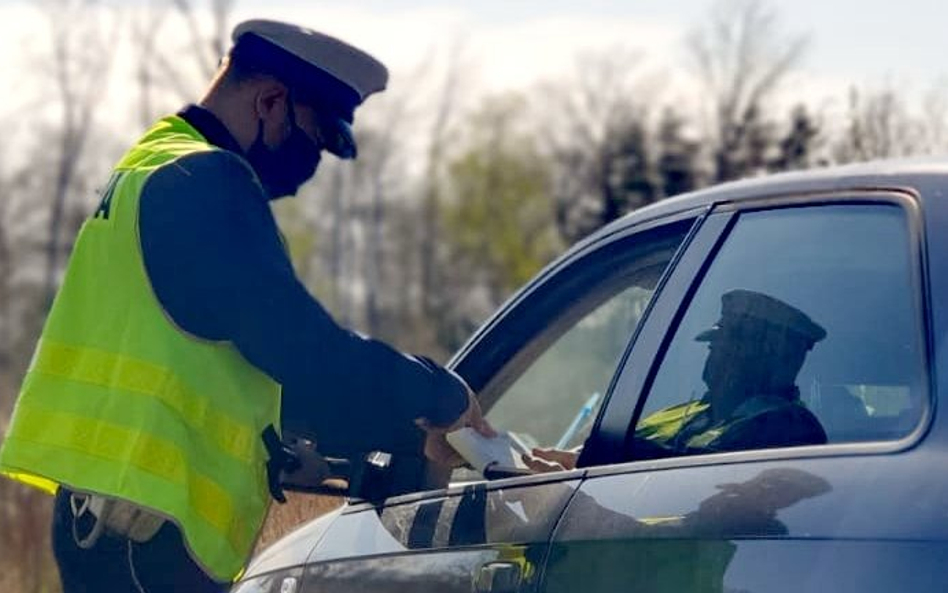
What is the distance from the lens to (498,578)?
3916 mm

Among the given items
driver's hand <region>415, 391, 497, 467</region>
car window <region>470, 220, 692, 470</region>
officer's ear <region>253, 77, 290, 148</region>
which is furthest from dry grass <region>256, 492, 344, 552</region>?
officer's ear <region>253, 77, 290, 148</region>

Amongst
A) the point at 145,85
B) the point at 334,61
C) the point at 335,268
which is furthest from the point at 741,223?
the point at 335,268

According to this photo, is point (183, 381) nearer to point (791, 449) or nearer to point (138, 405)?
point (138, 405)

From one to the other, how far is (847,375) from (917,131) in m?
6.41

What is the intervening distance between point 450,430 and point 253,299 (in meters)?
0.51

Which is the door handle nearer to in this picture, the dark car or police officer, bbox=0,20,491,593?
the dark car

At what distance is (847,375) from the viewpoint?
3537 millimetres

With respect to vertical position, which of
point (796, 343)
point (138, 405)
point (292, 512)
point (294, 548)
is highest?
point (796, 343)

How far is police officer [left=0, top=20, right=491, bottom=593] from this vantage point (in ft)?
13.7

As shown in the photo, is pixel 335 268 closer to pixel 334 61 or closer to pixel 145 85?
pixel 145 85

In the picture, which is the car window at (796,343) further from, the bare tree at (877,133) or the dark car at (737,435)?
the bare tree at (877,133)

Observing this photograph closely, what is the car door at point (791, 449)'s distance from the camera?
3076 millimetres

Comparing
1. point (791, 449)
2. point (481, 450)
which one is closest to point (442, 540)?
point (481, 450)

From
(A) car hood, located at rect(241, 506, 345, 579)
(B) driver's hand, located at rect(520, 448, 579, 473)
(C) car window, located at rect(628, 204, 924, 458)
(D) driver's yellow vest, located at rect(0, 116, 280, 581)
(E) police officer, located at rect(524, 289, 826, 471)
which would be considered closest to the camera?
(C) car window, located at rect(628, 204, 924, 458)
